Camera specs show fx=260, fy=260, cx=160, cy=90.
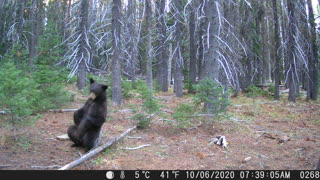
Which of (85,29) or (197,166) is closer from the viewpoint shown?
(197,166)

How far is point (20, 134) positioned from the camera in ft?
Answer: 22.8

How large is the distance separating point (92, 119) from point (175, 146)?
260 centimetres

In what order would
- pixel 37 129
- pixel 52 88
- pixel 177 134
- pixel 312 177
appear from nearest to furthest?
pixel 312 177 → pixel 37 129 → pixel 177 134 → pixel 52 88

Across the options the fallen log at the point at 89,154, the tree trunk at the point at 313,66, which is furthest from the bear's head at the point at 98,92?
the tree trunk at the point at 313,66

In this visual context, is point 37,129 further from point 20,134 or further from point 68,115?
point 68,115

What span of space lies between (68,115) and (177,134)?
14.4 feet

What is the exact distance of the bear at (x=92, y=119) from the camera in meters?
6.06

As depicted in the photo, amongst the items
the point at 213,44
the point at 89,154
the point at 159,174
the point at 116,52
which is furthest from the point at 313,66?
the point at 89,154

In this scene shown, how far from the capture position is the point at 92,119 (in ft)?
19.8

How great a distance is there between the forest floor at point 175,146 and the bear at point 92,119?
1.00 feet

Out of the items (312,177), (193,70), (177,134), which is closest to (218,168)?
(312,177)

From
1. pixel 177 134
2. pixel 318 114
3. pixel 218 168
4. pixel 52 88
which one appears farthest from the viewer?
pixel 318 114

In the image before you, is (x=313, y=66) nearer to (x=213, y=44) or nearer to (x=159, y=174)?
(x=213, y=44)

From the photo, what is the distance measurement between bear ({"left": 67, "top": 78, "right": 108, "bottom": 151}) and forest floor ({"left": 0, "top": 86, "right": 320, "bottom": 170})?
12.0 inches
